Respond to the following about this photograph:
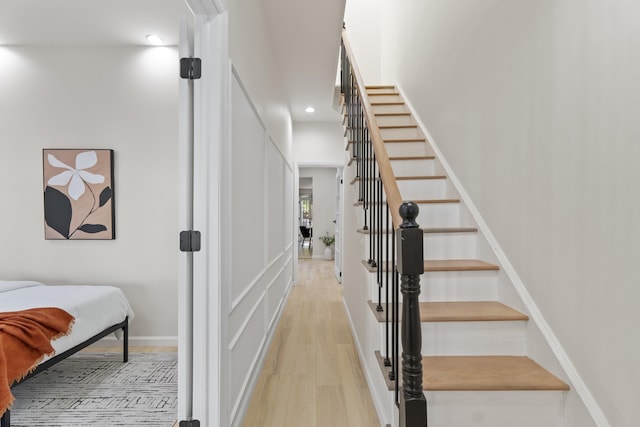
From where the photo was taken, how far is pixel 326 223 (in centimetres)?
921

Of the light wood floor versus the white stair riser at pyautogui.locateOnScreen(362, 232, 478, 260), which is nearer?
the light wood floor

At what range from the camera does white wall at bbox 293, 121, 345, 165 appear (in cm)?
581

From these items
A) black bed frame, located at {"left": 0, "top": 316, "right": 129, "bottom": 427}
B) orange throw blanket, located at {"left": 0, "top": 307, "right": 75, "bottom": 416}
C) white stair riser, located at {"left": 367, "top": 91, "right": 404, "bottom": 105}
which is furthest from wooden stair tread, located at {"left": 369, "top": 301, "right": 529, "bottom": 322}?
white stair riser, located at {"left": 367, "top": 91, "right": 404, "bottom": 105}

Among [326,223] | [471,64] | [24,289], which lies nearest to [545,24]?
[471,64]

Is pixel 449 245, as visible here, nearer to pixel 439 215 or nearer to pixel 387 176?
→ pixel 439 215

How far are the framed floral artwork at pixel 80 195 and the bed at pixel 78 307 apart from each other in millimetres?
545

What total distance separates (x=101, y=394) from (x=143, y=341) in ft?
2.75

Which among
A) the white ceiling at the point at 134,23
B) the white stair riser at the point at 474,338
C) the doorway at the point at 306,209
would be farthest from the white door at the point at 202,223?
the doorway at the point at 306,209

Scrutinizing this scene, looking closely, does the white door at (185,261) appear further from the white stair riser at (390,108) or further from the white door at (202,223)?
the white stair riser at (390,108)

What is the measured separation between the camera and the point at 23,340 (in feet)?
6.19

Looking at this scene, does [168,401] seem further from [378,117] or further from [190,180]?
[378,117]

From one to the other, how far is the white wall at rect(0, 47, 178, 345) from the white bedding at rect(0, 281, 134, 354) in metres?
0.33

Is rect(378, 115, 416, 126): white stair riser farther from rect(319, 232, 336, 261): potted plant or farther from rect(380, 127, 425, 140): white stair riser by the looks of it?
rect(319, 232, 336, 261): potted plant

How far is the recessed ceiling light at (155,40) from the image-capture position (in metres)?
2.98
